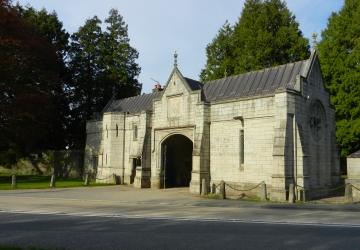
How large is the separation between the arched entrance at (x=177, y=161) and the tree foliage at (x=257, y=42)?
10539mm

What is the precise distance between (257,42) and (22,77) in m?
23.5

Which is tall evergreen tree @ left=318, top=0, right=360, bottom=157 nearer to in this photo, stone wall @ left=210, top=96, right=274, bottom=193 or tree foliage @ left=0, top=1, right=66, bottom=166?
stone wall @ left=210, top=96, right=274, bottom=193

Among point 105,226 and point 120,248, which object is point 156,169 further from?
point 120,248

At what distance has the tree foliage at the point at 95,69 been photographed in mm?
48375

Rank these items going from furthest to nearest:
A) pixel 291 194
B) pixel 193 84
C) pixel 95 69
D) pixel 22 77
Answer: pixel 95 69 < pixel 22 77 < pixel 193 84 < pixel 291 194

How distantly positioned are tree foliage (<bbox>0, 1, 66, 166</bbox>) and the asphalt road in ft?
72.7

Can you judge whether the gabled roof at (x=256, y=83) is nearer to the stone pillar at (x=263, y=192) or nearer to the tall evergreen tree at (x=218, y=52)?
the stone pillar at (x=263, y=192)

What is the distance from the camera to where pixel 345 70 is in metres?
36.1

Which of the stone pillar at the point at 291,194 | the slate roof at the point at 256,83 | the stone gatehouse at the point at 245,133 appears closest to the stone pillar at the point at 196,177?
the stone gatehouse at the point at 245,133

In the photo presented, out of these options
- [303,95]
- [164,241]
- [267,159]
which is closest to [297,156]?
[267,159]

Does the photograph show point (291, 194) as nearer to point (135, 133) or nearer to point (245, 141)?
point (245, 141)

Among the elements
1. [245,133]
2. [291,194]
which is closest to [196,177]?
[245,133]

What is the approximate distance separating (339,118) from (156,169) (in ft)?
56.8

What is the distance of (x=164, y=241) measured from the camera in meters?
9.55
